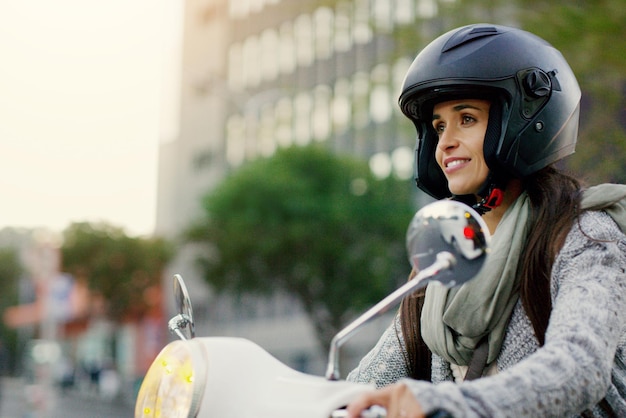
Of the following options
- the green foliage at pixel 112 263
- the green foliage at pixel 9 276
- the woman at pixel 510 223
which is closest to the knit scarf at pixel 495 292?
the woman at pixel 510 223

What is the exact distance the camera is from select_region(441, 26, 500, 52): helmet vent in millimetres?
2297

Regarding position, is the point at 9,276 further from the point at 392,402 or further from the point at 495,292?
the point at 392,402

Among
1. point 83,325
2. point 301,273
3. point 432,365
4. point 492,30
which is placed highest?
point 492,30

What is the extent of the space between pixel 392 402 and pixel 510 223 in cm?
86

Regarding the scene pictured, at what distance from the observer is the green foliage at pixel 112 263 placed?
54812mm

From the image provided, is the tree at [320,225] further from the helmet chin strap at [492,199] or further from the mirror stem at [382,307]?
the mirror stem at [382,307]

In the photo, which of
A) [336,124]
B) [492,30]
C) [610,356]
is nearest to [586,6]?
[492,30]

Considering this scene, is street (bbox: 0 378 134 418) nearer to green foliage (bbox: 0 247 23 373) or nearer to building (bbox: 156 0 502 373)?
building (bbox: 156 0 502 373)

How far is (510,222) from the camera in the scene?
2.25 meters


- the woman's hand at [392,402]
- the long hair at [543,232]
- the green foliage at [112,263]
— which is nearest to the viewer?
the woman's hand at [392,402]

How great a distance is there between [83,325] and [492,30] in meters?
85.2

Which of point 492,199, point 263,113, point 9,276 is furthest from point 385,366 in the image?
point 9,276

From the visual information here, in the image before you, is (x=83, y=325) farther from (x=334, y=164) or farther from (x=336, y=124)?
(x=334, y=164)

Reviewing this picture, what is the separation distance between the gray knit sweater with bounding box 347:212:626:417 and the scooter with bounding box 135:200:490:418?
0.14 m
